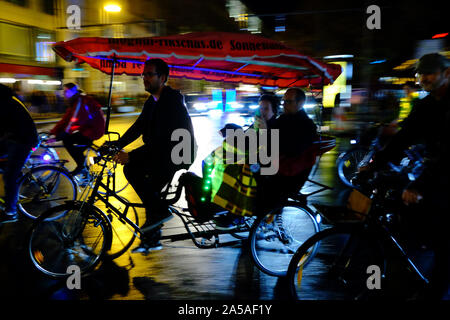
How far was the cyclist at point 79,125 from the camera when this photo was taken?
18.9 feet

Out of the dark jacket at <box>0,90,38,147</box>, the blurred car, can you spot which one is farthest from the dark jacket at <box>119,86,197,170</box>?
the blurred car

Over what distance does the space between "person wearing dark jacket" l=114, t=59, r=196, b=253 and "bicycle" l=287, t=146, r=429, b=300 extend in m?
1.56

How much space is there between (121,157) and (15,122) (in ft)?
6.42

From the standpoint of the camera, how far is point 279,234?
140 inches

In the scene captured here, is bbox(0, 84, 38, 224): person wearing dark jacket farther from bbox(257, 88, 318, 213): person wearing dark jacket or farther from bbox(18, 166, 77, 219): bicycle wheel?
bbox(257, 88, 318, 213): person wearing dark jacket

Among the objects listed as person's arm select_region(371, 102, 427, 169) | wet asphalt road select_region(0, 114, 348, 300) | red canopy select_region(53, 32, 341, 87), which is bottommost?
wet asphalt road select_region(0, 114, 348, 300)

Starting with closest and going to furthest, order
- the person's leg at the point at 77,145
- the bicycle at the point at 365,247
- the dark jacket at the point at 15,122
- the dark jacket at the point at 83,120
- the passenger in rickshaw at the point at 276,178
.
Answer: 1. the bicycle at the point at 365,247
2. the passenger in rickshaw at the point at 276,178
3. the dark jacket at the point at 15,122
4. the dark jacket at the point at 83,120
5. the person's leg at the point at 77,145

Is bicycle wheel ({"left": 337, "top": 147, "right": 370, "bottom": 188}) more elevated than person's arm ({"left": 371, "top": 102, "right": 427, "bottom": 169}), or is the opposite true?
person's arm ({"left": 371, "top": 102, "right": 427, "bottom": 169})

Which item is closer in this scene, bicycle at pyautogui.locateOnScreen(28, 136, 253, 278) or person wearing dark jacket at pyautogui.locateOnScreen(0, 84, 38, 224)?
bicycle at pyautogui.locateOnScreen(28, 136, 253, 278)

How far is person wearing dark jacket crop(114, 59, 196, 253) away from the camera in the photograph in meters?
3.35

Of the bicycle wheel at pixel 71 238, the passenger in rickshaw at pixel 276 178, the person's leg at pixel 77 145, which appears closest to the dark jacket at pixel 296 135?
the passenger in rickshaw at pixel 276 178

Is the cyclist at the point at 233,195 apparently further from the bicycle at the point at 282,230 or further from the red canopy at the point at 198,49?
the red canopy at the point at 198,49

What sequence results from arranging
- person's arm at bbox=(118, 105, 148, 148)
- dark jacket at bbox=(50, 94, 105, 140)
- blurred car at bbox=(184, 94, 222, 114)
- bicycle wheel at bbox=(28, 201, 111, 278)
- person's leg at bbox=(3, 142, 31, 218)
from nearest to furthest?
bicycle wheel at bbox=(28, 201, 111, 278) → person's arm at bbox=(118, 105, 148, 148) → person's leg at bbox=(3, 142, 31, 218) → dark jacket at bbox=(50, 94, 105, 140) → blurred car at bbox=(184, 94, 222, 114)

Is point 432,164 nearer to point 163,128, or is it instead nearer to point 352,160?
point 163,128
